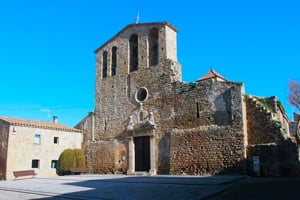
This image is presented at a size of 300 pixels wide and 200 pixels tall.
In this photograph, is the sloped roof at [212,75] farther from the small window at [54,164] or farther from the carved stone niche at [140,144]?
the small window at [54,164]

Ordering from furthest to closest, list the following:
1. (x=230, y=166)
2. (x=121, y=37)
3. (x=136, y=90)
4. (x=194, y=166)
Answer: (x=121, y=37)
(x=136, y=90)
(x=194, y=166)
(x=230, y=166)

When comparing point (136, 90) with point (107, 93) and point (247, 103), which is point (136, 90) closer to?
point (107, 93)

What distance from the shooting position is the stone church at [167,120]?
14702 millimetres

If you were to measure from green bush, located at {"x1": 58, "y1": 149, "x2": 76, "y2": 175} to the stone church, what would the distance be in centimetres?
106

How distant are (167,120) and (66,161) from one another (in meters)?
7.84

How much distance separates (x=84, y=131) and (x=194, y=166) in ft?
Answer: 31.5

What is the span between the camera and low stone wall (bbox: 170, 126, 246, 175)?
1473cm

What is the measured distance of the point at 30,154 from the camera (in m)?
19.7


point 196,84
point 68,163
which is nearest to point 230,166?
point 196,84

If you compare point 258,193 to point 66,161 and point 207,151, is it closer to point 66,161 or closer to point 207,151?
point 207,151

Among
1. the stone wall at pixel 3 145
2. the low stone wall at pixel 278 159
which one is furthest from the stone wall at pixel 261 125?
the stone wall at pixel 3 145

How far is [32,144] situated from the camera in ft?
65.3

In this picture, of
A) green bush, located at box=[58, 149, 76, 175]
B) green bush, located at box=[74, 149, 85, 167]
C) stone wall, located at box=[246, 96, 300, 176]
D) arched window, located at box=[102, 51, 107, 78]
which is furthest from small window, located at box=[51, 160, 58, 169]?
stone wall, located at box=[246, 96, 300, 176]

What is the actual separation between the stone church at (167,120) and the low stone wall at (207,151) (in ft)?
0.16
